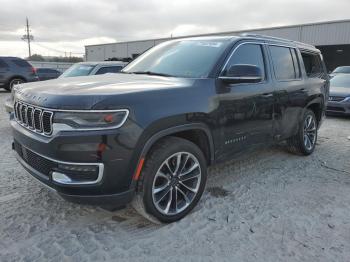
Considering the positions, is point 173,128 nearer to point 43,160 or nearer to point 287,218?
point 43,160

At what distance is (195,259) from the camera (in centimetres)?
278

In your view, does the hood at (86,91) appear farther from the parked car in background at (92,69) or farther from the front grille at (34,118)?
the parked car in background at (92,69)

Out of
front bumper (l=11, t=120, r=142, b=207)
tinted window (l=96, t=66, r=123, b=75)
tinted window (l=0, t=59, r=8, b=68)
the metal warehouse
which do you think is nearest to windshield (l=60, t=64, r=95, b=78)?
tinted window (l=96, t=66, r=123, b=75)

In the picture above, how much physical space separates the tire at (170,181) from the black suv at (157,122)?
0.03 ft

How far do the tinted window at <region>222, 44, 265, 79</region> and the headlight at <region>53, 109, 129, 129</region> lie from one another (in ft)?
5.04

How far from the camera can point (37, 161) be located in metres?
3.01

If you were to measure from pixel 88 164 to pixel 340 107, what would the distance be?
911cm

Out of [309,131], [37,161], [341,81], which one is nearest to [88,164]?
[37,161]

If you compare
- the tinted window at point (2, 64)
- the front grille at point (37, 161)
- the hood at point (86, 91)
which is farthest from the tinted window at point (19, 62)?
the front grille at point (37, 161)

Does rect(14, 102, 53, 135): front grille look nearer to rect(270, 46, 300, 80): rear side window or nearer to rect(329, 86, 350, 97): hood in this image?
rect(270, 46, 300, 80): rear side window

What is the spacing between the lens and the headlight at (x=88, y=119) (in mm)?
2664

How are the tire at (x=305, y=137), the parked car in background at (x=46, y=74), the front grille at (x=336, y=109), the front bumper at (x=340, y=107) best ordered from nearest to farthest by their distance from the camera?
the tire at (x=305, y=137), the front bumper at (x=340, y=107), the front grille at (x=336, y=109), the parked car in background at (x=46, y=74)

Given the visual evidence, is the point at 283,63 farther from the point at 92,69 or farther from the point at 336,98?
the point at 336,98

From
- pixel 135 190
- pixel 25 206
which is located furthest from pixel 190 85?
pixel 25 206
